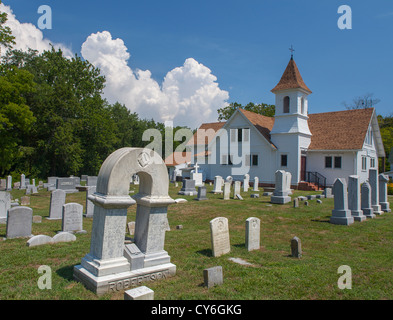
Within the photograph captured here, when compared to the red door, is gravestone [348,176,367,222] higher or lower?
lower

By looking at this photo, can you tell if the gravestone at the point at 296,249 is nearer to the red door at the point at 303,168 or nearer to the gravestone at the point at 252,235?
the gravestone at the point at 252,235

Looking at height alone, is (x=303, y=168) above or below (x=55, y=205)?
above

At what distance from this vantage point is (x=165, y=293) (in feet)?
15.7

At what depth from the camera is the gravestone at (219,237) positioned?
711cm

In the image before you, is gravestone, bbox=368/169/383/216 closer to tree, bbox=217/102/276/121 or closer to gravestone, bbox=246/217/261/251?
gravestone, bbox=246/217/261/251

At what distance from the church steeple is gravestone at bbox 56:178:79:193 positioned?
810 inches

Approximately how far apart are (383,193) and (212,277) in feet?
47.0

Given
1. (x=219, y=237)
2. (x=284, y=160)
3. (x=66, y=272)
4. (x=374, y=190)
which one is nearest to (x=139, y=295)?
(x=66, y=272)

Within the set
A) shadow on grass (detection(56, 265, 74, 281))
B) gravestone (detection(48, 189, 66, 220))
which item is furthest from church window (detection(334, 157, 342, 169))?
shadow on grass (detection(56, 265, 74, 281))

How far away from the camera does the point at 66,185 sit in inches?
934

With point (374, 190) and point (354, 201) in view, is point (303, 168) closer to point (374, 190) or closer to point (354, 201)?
point (374, 190)

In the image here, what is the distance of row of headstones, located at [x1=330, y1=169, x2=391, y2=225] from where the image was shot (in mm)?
11758
